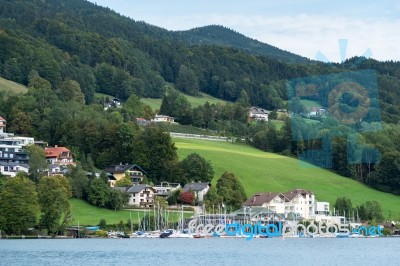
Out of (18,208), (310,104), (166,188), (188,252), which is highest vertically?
(310,104)

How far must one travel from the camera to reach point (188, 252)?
72562 millimetres

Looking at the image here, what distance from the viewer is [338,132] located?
429 feet

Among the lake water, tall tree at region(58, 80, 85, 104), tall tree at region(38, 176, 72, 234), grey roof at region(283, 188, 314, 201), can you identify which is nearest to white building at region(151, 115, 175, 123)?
tall tree at region(58, 80, 85, 104)

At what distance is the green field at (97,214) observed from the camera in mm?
96119

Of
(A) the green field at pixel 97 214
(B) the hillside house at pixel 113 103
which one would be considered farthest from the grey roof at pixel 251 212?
(B) the hillside house at pixel 113 103

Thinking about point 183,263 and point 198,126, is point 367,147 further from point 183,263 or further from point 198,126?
point 183,263

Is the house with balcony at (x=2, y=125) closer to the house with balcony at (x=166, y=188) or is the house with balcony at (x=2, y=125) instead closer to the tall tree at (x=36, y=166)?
the tall tree at (x=36, y=166)

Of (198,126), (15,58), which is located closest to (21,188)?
(198,126)

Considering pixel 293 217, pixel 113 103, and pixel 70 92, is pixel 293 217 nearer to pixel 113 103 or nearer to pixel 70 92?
pixel 70 92

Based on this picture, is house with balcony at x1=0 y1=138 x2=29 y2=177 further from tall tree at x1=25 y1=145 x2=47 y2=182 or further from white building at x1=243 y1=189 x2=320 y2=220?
white building at x1=243 y1=189 x2=320 y2=220

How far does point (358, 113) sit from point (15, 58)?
210 feet

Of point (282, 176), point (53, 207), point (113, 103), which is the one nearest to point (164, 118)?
point (113, 103)

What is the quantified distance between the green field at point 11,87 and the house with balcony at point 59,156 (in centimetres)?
3493

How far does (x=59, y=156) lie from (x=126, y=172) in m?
7.84
